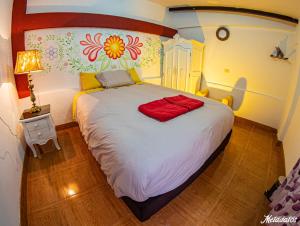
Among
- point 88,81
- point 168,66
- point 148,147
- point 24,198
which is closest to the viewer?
point 148,147

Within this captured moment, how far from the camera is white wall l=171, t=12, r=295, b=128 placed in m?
2.77

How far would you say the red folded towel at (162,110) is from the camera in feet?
5.99

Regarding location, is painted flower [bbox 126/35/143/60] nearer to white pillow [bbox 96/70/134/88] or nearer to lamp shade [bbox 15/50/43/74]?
white pillow [bbox 96/70/134/88]

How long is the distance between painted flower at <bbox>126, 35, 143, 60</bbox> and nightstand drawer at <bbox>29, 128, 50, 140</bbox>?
2.16 metres

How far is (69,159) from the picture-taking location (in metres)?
2.24

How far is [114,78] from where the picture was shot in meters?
3.11

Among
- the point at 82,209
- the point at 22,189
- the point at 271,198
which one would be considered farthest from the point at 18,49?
the point at 271,198

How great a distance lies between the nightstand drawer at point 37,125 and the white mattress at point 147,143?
0.48 m

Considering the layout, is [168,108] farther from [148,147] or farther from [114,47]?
[114,47]

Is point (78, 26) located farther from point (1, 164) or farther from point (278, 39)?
point (278, 39)

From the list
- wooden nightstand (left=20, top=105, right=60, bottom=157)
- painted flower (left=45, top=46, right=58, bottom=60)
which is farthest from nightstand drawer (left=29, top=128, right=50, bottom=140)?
painted flower (left=45, top=46, right=58, bottom=60)

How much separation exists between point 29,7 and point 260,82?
384 cm

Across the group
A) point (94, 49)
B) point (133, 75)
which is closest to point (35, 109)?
point (94, 49)

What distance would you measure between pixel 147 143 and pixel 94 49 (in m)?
2.33
